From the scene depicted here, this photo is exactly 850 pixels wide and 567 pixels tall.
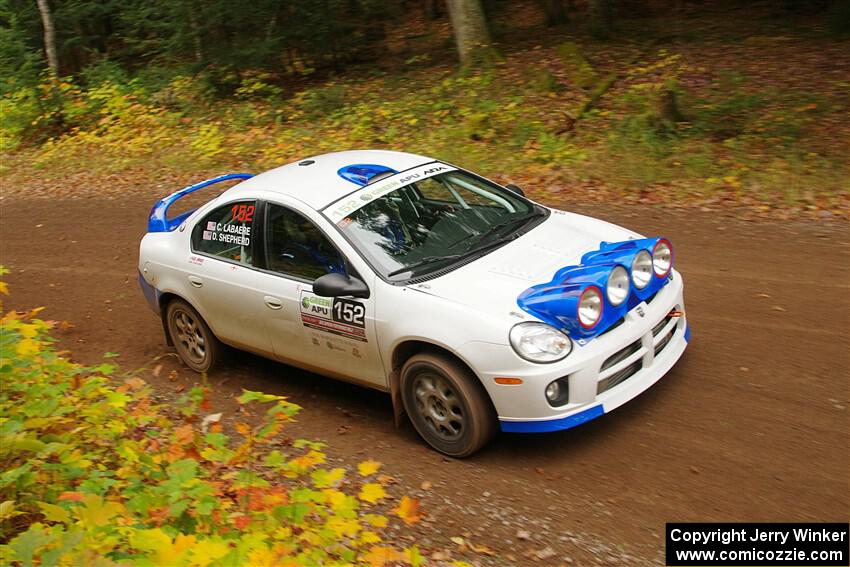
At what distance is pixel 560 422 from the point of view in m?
5.10

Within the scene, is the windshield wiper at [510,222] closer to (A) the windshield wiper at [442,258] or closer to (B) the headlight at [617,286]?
(A) the windshield wiper at [442,258]

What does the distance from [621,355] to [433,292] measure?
4.25 feet

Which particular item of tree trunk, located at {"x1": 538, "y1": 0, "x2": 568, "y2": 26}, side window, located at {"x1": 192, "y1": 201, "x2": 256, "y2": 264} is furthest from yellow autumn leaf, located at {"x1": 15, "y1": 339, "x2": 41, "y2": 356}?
tree trunk, located at {"x1": 538, "y1": 0, "x2": 568, "y2": 26}

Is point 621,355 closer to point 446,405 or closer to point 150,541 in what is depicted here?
point 446,405

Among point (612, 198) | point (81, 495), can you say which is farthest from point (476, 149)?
point (81, 495)

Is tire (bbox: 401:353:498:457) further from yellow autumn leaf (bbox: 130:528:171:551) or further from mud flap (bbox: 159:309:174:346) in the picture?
mud flap (bbox: 159:309:174:346)

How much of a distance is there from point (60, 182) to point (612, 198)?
36.8 feet

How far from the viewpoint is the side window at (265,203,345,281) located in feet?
19.4

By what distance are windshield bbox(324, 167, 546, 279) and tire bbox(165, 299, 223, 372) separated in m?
2.02

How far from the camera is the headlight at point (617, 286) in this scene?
520cm

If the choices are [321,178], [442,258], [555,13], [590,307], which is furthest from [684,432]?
[555,13]

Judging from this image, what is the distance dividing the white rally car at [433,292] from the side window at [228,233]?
0.01 m

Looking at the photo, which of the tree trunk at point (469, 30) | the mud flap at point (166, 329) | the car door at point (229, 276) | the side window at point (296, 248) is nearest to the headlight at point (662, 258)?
the side window at point (296, 248)

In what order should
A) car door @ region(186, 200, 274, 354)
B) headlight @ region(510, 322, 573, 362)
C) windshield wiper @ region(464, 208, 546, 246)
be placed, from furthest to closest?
car door @ region(186, 200, 274, 354) → windshield wiper @ region(464, 208, 546, 246) → headlight @ region(510, 322, 573, 362)
